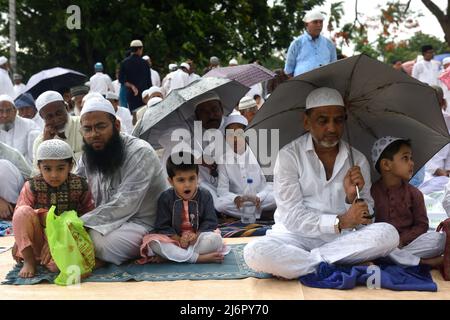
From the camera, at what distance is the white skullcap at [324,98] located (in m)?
4.00

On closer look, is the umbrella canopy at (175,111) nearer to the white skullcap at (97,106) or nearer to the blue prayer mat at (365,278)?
the white skullcap at (97,106)

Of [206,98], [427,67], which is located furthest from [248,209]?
[427,67]

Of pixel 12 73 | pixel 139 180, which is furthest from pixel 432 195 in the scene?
pixel 12 73

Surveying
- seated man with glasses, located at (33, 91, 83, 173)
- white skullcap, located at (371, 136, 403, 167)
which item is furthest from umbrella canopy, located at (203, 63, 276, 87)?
white skullcap, located at (371, 136, 403, 167)

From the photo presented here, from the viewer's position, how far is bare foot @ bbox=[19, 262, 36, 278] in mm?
4156

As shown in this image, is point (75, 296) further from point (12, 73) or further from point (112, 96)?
point (12, 73)

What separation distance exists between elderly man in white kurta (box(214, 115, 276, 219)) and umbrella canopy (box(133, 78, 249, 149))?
41cm

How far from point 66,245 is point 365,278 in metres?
1.84

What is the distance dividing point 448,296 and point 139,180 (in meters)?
2.13

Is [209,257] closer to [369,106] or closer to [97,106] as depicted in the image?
[97,106]

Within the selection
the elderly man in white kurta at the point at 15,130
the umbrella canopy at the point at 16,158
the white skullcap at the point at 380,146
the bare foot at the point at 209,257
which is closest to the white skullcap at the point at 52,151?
the bare foot at the point at 209,257

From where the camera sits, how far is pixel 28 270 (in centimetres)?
418

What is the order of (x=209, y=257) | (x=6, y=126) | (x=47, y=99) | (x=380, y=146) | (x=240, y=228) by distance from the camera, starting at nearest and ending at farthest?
(x=380, y=146) → (x=209, y=257) → (x=240, y=228) → (x=47, y=99) → (x=6, y=126)

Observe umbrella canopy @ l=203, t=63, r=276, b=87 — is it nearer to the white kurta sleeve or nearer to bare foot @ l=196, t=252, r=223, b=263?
the white kurta sleeve
